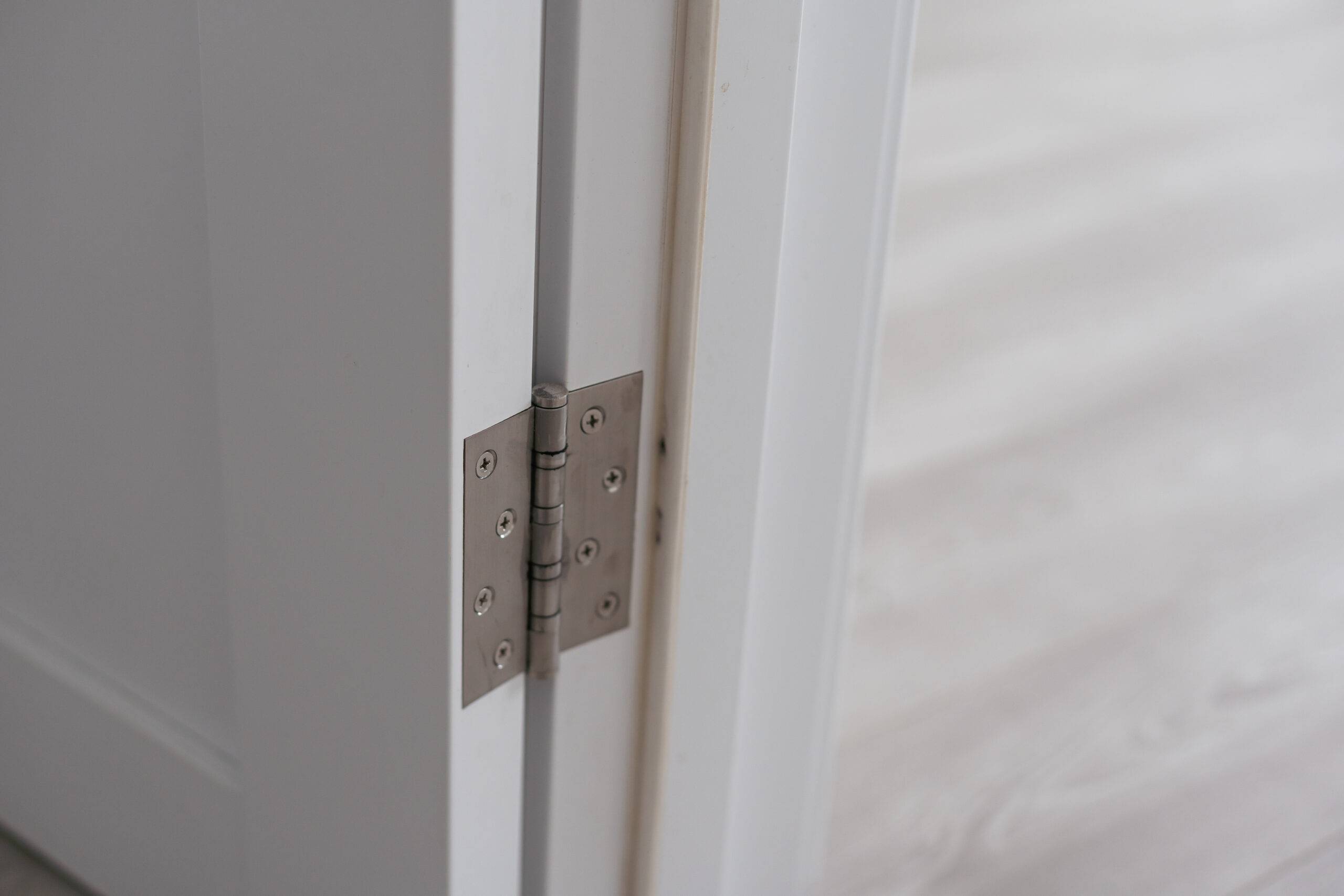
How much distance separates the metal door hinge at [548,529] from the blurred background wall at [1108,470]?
0.63m

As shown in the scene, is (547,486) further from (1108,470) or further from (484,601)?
(1108,470)

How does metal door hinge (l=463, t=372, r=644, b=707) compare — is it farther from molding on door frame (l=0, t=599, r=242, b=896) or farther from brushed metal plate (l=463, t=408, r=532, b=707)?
molding on door frame (l=0, t=599, r=242, b=896)

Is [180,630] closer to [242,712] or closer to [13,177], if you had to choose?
[242,712]

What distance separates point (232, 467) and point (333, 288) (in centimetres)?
11

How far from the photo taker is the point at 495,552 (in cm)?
47

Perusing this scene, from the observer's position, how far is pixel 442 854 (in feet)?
1.60

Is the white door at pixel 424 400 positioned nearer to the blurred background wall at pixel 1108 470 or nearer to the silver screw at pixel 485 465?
the silver screw at pixel 485 465

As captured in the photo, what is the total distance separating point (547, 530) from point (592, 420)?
0.04 m

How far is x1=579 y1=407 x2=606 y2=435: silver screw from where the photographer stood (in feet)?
1.57

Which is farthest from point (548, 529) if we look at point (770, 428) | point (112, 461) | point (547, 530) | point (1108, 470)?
point (1108, 470)

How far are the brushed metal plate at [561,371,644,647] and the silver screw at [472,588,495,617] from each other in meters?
0.04

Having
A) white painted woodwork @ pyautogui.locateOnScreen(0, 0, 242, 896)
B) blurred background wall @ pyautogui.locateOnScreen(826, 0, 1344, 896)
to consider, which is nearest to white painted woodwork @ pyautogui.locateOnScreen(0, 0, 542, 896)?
white painted woodwork @ pyautogui.locateOnScreen(0, 0, 242, 896)

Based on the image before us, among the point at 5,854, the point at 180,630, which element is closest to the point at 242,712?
the point at 180,630

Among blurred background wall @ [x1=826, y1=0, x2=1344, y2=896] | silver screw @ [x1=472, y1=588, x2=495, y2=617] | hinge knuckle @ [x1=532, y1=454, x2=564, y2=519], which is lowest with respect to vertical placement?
blurred background wall @ [x1=826, y1=0, x2=1344, y2=896]
